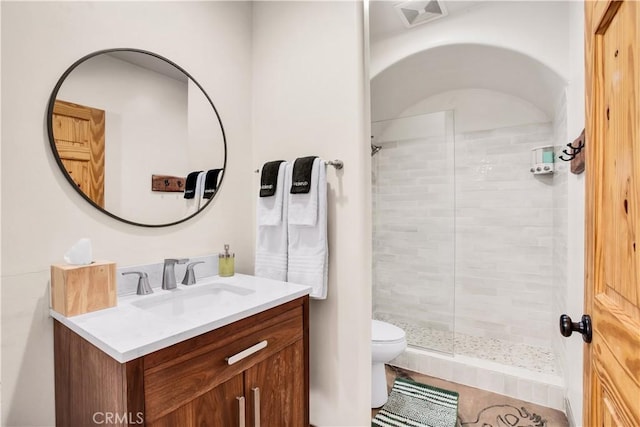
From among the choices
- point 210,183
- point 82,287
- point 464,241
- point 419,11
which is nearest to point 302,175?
point 210,183

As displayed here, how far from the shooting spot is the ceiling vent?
6.11 feet

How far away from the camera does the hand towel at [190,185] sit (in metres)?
1.51

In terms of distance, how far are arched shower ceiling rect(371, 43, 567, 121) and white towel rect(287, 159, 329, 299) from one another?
1.30m

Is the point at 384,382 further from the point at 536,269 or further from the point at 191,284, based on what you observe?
the point at 536,269

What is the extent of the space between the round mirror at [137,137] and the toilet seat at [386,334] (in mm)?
1269

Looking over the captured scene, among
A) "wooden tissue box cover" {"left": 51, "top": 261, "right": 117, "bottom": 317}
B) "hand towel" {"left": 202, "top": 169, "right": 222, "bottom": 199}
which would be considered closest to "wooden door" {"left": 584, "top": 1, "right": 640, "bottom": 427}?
"wooden tissue box cover" {"left": 51, "top": 261, "right": 117, "bottom": 317}

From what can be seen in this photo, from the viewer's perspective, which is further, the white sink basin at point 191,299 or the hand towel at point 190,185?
the hand towel at point 190,185

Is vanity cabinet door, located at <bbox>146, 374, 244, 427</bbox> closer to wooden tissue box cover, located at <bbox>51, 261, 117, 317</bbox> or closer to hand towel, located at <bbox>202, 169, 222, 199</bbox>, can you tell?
wooden tissue box cover, located at <bbox>51, 261, 117, 317</bbox>

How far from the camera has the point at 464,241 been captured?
268 cm

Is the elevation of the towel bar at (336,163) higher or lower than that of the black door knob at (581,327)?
higher

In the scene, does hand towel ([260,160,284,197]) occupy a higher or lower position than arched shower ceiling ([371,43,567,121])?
lower

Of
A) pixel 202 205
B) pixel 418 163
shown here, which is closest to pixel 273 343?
pixel 202 205

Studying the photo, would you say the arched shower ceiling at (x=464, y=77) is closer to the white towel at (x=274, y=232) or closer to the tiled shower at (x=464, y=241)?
the tiled shower at (x=464, y=241)
